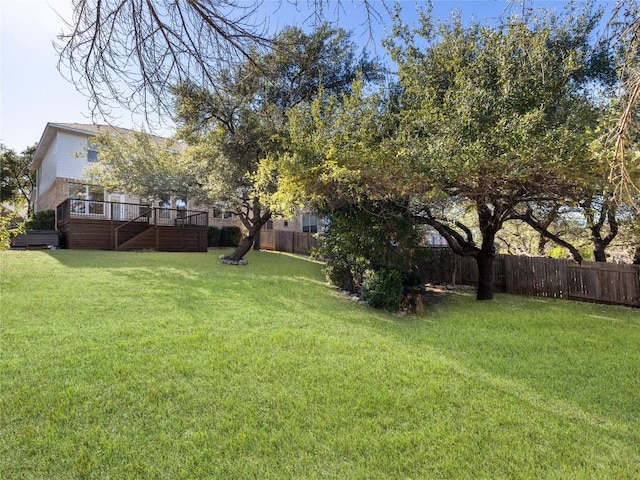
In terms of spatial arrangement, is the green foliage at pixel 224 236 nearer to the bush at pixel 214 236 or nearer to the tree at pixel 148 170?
the bush at pixel 214 236

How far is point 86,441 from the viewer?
2.56 metres

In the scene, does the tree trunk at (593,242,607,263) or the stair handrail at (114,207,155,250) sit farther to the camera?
the stair handrail at (114,207,155,250)

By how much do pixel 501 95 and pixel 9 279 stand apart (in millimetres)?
10611

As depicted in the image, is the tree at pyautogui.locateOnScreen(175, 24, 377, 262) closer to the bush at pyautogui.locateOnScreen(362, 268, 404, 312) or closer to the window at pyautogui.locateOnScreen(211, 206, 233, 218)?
the window at pyautogui.locateOnScreen(211, 206, 233, 218)

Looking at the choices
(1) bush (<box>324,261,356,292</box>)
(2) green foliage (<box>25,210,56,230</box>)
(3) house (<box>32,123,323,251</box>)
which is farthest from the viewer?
(2) green foliage (<box>25,210,56,230</box>)

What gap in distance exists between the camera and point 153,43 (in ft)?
9.12

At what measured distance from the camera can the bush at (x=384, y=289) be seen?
23.7ft

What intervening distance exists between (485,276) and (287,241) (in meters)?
12.5

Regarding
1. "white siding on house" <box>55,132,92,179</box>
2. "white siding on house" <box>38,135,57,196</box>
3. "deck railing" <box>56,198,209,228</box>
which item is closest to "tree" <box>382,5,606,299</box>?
"deck railing" <box>56,198,209,228</box>

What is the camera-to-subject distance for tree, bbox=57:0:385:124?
254cm

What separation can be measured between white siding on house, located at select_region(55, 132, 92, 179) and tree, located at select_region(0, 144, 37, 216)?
863cm

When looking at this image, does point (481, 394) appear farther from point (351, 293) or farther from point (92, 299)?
point (92, 299)

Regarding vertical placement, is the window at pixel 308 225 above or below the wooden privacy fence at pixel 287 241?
above

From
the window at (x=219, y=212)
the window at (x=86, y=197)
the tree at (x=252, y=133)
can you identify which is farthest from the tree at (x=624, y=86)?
the window at (x=86, y=197)
